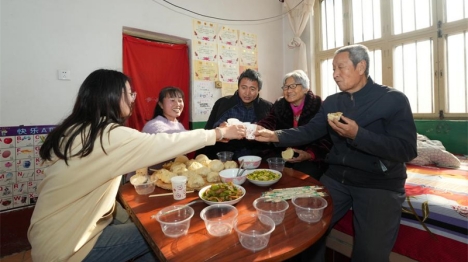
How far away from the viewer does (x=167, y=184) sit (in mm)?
1548

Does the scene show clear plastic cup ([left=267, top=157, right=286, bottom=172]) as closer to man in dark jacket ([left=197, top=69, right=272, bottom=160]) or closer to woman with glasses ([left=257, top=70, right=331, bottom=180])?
woman with glasses ([left=257, top=70, right=331, bottom=180])

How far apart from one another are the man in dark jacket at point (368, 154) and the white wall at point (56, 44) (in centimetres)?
289

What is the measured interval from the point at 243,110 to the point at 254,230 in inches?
81.6

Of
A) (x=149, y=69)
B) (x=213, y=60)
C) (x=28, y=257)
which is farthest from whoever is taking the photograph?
(x=213, y=60)

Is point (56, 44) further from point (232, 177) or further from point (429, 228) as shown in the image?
point (429, 228)

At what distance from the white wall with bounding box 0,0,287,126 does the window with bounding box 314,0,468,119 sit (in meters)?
3.26

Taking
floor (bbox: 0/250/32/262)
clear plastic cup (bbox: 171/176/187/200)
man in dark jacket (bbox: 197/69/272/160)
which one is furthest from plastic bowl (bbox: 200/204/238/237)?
floor (bbox: 0/250/32/262)

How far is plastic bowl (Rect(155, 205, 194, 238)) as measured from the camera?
1.00m

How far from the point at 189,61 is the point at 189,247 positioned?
352 cm

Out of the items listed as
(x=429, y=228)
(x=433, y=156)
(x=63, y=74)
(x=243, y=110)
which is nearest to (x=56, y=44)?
(x=63, y=74)

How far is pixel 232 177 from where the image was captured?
60.7 inches

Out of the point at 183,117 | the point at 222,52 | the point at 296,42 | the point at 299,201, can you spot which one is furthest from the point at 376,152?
the point at 296,42

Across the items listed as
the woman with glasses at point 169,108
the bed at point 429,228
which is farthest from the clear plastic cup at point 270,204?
the woman with glasses at point 169,108

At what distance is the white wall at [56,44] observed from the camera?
8.19 feet
